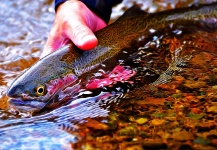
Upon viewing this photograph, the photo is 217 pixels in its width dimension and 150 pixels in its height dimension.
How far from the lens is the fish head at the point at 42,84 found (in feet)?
7.14

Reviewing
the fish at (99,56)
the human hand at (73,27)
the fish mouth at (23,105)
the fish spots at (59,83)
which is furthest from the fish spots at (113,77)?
the fish mouth at (23,105)

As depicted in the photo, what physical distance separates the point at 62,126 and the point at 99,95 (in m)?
0.43

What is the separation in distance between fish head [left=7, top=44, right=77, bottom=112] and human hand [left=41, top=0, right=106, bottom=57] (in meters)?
0.17

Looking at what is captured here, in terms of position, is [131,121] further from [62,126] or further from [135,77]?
[135,77]

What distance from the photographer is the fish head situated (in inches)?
85.7

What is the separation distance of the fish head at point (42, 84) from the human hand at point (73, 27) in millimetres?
168

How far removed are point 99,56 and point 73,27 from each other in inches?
10.8

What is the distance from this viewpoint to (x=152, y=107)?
6.46 feet

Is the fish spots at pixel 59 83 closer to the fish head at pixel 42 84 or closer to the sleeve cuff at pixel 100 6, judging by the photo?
the fish head at pixel 42 84

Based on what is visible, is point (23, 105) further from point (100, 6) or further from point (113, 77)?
point (100, 6)

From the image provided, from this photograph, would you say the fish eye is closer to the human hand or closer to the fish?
the fish

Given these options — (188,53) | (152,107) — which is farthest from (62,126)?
(188,53)

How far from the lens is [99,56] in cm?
270

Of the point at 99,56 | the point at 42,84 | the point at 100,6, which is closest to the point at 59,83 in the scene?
the point at 42,84
